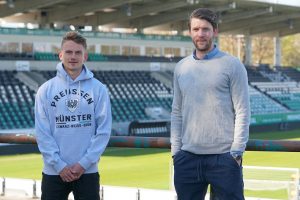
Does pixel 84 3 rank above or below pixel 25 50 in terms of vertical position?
above

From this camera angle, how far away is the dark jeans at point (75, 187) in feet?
15.4

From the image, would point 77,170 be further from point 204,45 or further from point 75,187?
point 204,45

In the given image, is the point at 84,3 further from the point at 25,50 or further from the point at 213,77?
the point at 213,77

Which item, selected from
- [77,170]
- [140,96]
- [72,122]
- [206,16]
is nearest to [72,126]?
[72,122]

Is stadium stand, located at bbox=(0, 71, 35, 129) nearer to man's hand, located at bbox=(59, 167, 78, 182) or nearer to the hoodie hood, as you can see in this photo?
the hoodie hood

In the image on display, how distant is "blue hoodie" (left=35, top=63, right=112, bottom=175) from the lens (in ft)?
15.2

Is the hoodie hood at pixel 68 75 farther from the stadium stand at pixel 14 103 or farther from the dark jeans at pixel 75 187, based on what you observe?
the stadium stand at pixel 14 103

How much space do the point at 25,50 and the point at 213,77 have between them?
34.5 meters

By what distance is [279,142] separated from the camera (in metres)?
4.71

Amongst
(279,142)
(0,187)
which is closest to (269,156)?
(0,187)

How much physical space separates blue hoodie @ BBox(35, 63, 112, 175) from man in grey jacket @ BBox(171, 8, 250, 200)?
498 mm

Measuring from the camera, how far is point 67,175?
460 centimetres

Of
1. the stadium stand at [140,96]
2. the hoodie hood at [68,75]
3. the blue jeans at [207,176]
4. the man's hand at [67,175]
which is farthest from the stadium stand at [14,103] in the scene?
the blue jeans at [207,176]

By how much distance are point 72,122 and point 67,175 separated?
348 millimetres
